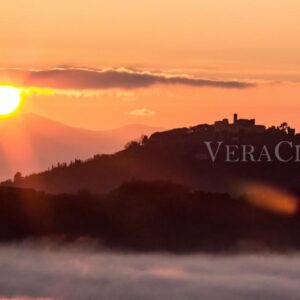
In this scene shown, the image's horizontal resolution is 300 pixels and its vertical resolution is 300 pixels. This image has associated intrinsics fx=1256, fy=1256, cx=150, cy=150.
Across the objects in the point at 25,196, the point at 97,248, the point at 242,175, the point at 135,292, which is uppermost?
the point at 242,175

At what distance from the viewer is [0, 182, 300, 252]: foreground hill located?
147 metres

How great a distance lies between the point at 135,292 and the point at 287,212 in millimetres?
60336

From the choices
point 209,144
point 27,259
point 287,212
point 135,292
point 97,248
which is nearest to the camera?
point 135,292

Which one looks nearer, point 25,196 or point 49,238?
point 49,238

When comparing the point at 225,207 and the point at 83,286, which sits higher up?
the point at 225,207

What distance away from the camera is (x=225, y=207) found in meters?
160

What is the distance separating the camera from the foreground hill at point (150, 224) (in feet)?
481

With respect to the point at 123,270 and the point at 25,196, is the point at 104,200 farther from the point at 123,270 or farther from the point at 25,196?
the point at 123,270

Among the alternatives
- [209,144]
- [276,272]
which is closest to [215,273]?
[276,272]

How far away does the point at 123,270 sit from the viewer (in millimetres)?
121188

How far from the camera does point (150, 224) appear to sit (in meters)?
151

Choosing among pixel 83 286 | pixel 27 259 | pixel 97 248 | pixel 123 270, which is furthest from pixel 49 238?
pixel 83 286

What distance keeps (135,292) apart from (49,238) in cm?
5091

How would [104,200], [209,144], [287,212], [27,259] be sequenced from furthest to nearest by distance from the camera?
1. [209,144]
2. [104,200]
3. [287,212]
4. [27,259]
